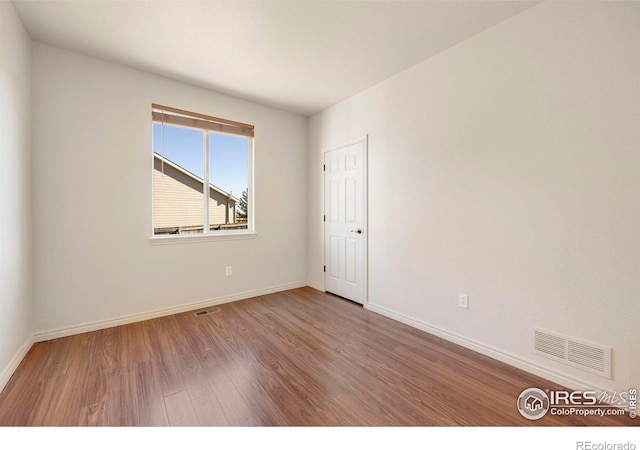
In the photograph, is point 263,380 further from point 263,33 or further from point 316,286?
point 263,33

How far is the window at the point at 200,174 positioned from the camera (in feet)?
10.2

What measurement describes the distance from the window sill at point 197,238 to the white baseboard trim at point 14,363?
4.06 ft

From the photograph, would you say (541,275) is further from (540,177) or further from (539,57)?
(539,57)

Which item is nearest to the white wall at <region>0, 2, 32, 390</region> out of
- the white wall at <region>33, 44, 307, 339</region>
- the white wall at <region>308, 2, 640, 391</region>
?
the white wall at <region>33, 44, 307, 339</region>

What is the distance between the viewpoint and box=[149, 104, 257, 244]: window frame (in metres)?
3.04

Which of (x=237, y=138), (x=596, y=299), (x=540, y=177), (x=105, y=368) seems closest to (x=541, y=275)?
(x=596, y=299)

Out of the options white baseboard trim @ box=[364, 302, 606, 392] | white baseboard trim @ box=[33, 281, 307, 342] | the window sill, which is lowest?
white baseboard trim @ box=[364, 302, 606, 392]

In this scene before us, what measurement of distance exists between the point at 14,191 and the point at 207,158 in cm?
177

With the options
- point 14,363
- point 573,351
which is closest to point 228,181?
point 14,363

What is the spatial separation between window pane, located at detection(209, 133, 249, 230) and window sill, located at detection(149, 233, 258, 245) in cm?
16

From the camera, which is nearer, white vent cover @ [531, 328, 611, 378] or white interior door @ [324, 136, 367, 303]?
white vent cover @ [531, 328, 611, 378]

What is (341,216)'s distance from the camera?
3746mm

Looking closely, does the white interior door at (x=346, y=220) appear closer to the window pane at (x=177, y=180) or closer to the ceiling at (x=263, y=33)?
the ceiling at (x=263, y=33)

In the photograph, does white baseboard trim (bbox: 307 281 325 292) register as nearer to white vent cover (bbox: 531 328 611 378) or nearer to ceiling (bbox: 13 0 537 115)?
white vent cover (bbox: 531 328 611 378)
